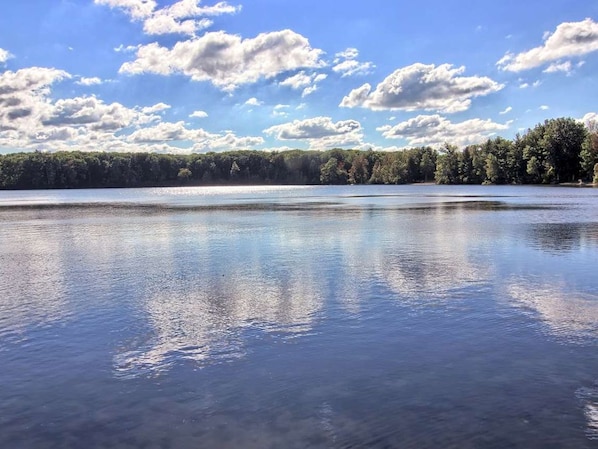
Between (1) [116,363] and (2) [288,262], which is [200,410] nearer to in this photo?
(1) [116,363]

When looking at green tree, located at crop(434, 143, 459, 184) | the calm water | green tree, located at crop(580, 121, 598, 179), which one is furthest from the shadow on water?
green tree, located at crop(434, 143, 459, 184)

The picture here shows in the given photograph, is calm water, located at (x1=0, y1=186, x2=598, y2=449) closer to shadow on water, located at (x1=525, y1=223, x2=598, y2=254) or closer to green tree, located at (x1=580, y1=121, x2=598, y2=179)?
shadow on water, located at (x1=525, y1=223, x2=598, y2=254)

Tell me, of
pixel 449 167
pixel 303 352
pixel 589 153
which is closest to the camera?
pixel 303 352

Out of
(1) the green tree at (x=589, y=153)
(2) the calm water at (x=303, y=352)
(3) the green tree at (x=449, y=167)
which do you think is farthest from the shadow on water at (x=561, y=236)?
(3) the green tree at (x=449, y=167)

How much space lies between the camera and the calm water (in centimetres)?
766

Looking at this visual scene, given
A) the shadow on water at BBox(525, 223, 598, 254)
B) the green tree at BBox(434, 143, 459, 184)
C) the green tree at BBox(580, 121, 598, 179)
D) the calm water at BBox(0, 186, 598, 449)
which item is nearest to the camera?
the calm water at BBox(0, 186, 598, 449)

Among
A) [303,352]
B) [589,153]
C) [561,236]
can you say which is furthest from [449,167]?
[303,352]

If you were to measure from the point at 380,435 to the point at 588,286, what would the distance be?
1178cm

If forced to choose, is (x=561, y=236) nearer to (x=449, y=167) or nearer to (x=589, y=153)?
(x=589, y=153)

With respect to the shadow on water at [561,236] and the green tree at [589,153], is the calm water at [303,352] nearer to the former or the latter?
the shadow on water at [561,236]

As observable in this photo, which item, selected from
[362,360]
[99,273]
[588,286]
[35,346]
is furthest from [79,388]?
[588,286]

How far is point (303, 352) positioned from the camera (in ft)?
35.3

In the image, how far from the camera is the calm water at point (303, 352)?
7.66 metres

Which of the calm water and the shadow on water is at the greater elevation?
the shadow on water
